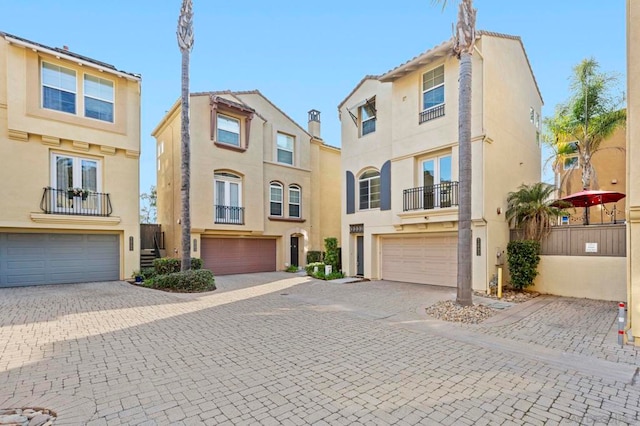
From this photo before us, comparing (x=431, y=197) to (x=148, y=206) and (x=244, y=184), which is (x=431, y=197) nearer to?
(x=244, y=184)

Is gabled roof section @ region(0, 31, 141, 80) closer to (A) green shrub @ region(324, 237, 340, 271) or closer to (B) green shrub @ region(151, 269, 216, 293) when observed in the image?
(B) green shrub @ region(151, 269, 216, 293)

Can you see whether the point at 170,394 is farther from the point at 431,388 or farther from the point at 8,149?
the point at 8,149

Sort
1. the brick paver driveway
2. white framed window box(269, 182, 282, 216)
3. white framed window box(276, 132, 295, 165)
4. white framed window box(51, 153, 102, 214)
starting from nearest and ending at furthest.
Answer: the brick paver driveway
white framed window box(51, 153, 102, 214)
white framed window box(269, 182, 282, 216)
white framed window box(276, 132, 295, 165)

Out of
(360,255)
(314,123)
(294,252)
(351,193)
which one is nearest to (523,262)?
(360,255)

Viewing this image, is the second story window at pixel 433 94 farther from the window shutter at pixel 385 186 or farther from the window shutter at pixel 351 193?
the window shutter at pixel 351 193

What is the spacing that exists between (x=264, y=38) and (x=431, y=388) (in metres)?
16.3

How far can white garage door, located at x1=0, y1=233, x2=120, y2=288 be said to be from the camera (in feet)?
40.9

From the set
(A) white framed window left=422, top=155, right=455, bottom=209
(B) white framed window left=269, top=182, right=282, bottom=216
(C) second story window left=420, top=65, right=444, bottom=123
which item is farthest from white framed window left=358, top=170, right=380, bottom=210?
(B) white framed window left=269, top=182, right=282, bottom=216

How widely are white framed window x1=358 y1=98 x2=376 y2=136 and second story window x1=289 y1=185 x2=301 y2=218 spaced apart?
248 inches

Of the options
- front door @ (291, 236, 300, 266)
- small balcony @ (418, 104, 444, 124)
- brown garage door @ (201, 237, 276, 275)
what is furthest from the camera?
front door @ (291, 236, 300, 266)

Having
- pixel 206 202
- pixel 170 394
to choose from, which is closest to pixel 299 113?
pixel 206 202

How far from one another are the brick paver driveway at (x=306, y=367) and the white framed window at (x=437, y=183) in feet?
16.2

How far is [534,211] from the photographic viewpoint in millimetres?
11406

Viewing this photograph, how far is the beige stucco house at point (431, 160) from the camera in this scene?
37.8ft
